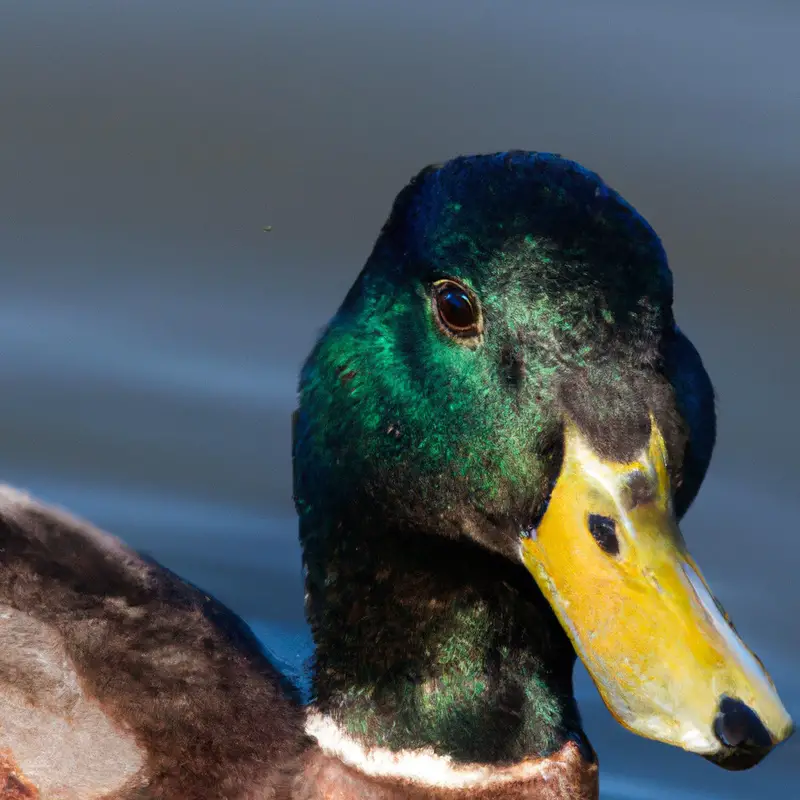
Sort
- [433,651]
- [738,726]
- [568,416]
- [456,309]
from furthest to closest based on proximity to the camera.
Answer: [433,651]
[456,309]
[568,416]
[738,726]

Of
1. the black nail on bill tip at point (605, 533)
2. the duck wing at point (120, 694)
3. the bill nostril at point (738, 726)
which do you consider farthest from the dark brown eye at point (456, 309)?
the duck wing at point (120, 694)

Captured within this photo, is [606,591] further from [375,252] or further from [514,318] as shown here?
[375,252]

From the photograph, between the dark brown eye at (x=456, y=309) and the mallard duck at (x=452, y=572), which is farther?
the dark brown eye at (x=456, y=309)

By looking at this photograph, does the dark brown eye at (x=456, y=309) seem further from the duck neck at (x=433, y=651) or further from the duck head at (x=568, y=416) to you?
the duck neck at (x=433, y=651)

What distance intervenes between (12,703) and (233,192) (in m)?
2.88

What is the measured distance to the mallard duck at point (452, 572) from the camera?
10.1 ft

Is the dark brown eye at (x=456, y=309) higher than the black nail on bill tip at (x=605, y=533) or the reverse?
higher

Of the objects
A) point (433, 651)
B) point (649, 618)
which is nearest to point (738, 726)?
point (649, 618)

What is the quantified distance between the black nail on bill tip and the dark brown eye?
0.40m

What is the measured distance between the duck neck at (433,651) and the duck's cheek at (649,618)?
424mm

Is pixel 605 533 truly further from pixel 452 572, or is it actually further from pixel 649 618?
pixel 452 572

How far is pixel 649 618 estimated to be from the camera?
3061 mm

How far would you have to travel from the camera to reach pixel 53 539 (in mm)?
3939

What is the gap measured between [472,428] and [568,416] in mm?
226
